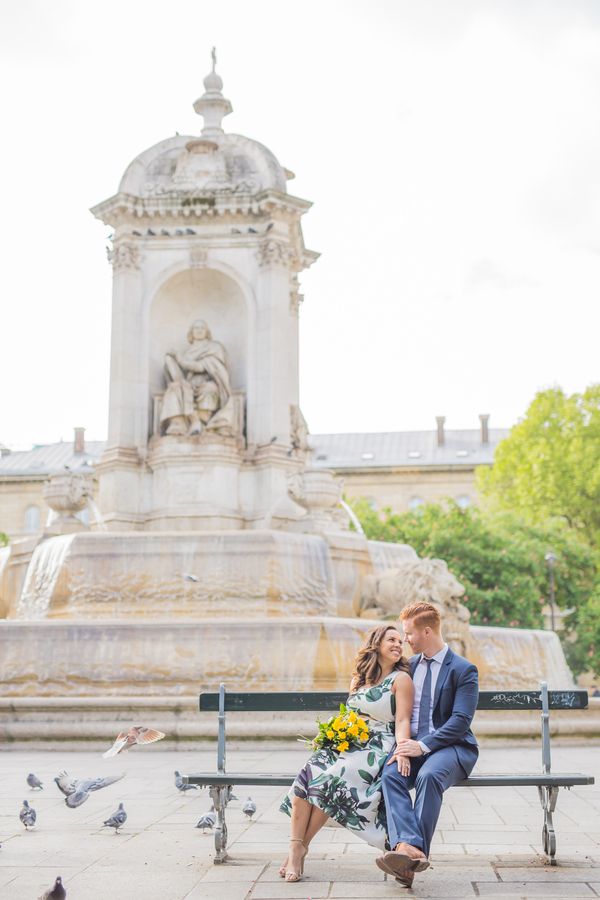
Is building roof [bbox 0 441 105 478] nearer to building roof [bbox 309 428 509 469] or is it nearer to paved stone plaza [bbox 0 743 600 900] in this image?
building roof [bbox 309 428 509 469]

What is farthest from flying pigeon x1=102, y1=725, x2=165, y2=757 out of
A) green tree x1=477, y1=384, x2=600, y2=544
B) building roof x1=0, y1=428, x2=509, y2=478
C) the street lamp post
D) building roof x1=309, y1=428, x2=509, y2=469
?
building roof x1=309, y1=428, x2=509, y2=469

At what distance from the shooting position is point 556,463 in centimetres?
4900

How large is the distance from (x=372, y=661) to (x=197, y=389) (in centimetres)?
1548

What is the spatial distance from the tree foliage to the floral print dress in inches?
1429

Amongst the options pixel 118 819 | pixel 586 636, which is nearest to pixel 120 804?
pixel 118 819

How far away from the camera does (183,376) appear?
73.0ft

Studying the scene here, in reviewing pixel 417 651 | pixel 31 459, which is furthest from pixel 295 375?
pixel 31 459

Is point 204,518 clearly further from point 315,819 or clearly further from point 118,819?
point 315,819

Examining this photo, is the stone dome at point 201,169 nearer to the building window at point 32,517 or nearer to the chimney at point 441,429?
the building window at point 32,517

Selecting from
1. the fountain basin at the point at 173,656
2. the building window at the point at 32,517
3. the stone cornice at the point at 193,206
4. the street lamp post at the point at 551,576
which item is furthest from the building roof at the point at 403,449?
the fountain basin at the point at 173,656

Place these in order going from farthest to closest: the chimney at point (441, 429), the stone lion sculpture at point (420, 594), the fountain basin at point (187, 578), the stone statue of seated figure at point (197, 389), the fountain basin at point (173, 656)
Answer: the chimney at point (441, 429)
the stone statue of seated figure at point (197, 389)
the fountain basin at point (187, 578)
the stone lion sculpture at point (420, 594)
the fountain basin at point (173, 656)

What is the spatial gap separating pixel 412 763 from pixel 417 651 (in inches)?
25.2

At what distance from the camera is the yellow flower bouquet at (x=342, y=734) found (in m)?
6.61

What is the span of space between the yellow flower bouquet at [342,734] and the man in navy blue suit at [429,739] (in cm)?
22
